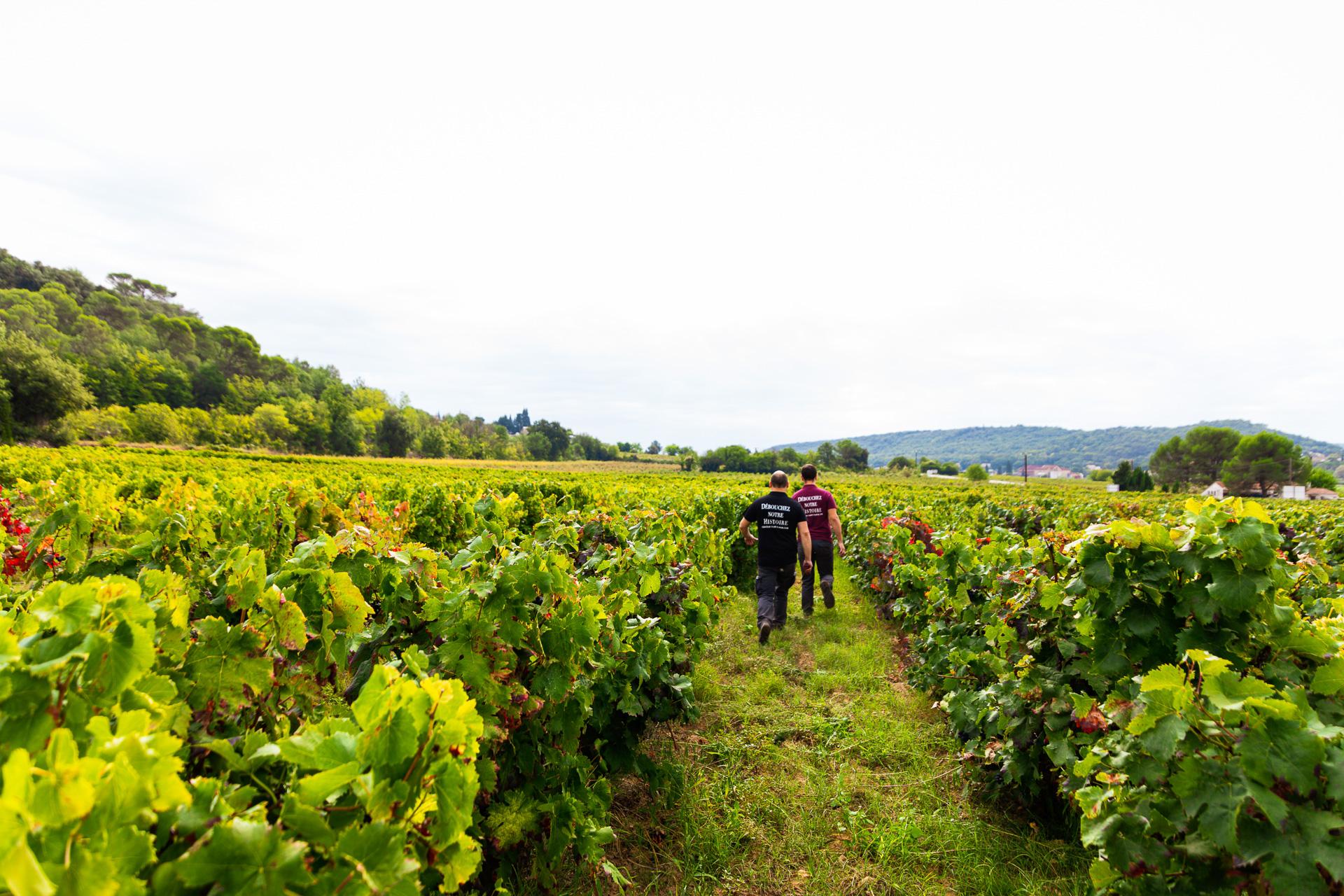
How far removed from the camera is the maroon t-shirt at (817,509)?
26.5 feet

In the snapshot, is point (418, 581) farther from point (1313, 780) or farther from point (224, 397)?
point (224, 397)

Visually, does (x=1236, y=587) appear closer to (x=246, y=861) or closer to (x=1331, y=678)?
(x=1331, y=678)

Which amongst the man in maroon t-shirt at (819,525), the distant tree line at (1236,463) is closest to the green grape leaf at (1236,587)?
the man in maroon t-shirt at (819,525)

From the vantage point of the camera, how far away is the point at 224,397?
86625 mm

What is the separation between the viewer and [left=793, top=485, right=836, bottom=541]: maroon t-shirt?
317 inches

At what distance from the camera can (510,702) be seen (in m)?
2.41

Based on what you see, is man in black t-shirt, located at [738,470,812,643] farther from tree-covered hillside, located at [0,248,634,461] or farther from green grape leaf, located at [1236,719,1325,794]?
tree-covered hillside, located at [0,248,634,461]

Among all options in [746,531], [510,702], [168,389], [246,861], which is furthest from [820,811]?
[168,389]

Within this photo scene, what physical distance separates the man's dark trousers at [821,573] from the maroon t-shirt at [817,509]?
11 centimetres

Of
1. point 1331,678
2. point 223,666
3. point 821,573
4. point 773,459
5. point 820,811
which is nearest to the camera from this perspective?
point 223,666

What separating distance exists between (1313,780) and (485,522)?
4176 mm

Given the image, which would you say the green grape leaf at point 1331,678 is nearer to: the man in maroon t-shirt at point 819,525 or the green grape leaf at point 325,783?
the green grape leaf at point 325,783

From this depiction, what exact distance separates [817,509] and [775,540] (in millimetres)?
Result: 1229

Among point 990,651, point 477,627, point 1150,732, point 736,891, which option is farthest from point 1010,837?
point 477,627
